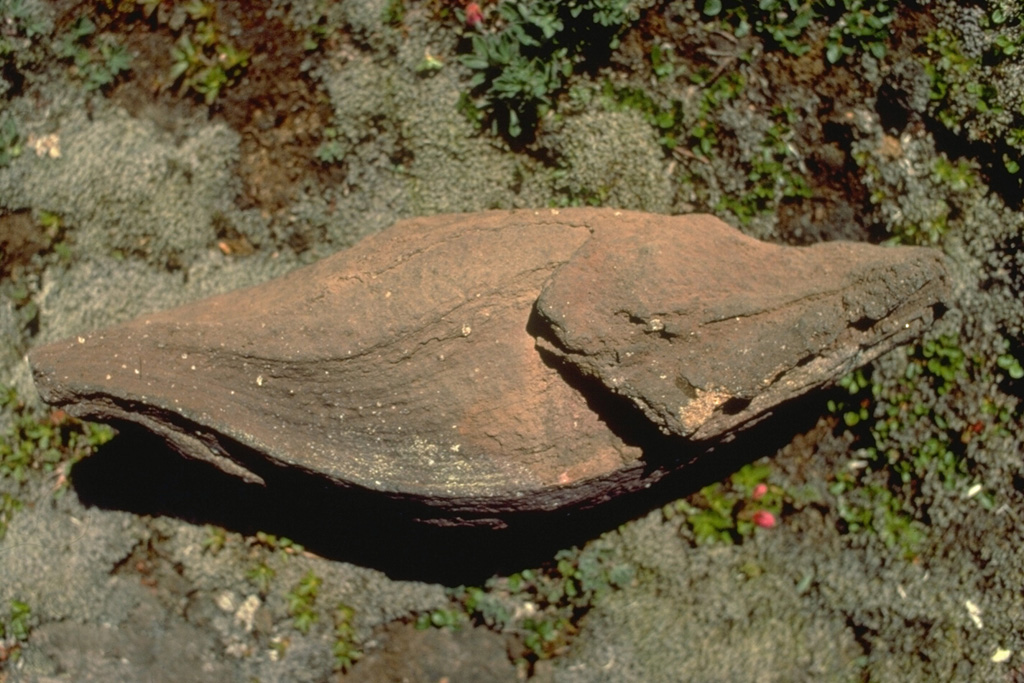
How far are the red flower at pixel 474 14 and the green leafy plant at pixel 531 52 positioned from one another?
39 mm

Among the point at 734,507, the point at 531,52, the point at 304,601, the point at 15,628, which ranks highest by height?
the point at 531,52

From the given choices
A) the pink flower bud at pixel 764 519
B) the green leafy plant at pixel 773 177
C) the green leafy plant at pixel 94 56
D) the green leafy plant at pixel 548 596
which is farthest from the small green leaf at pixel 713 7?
the green leafy plant at pixel 94 56

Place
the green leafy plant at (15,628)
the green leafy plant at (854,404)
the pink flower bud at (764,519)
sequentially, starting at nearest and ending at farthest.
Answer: the green leafy plant at (854,404), the pink flower bud at (764,519), the green leafy plant at (15,628)

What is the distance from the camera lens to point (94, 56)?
3227 millimetres

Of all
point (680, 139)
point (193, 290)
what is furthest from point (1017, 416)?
point (193, 290)

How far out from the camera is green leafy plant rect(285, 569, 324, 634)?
10.7 feet

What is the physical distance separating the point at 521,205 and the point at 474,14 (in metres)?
0.69

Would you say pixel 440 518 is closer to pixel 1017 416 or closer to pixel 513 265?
pixel 513 265

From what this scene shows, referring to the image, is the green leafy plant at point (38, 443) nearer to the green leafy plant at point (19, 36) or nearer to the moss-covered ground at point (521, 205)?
the moss-covered ground at point (521, 205)

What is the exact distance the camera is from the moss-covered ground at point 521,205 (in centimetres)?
302

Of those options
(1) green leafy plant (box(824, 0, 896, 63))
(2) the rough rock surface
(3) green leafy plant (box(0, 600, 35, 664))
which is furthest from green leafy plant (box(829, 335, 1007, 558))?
(3) green leafy plant (box(0, 600, 35, 664))

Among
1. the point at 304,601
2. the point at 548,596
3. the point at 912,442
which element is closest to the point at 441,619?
the point at 548,596

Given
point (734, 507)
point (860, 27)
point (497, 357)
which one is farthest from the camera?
point (734, 507)

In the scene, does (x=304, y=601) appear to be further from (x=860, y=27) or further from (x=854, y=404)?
(x=860, y=27)
